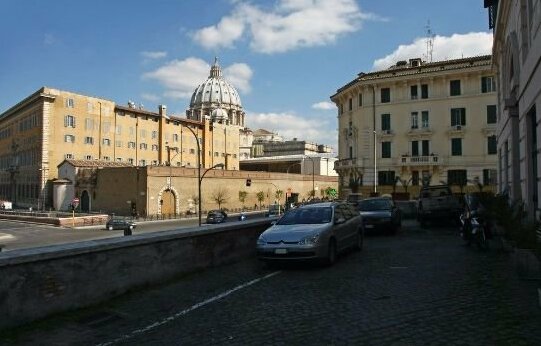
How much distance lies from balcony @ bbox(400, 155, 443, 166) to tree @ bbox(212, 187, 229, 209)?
30.4 meters

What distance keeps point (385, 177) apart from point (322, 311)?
5220 centimetres

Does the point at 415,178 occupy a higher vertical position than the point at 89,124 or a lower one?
lower

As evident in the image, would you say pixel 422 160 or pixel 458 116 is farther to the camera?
pixel 422 160

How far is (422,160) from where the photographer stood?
5603 centimetres

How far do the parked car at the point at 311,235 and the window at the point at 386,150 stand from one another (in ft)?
151

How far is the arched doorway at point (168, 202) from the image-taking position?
68.9 m

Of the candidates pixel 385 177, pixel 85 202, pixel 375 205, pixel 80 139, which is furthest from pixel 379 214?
pixel 80 139

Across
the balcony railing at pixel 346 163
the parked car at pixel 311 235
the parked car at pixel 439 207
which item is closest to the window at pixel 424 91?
the balcony railing at pixel 346 163

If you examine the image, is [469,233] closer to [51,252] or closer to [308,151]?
[51,252]

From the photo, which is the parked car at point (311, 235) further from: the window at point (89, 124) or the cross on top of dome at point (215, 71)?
the cross on top of dome at point (215, 71)

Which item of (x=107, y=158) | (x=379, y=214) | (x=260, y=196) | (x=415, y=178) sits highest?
(x=107, y=158)

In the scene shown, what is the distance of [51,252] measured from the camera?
7.20 metres

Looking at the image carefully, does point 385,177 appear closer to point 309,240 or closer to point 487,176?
point 487,176

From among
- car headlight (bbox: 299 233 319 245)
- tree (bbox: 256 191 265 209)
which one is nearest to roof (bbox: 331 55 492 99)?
tree (bbox: 256 191 265 209)
